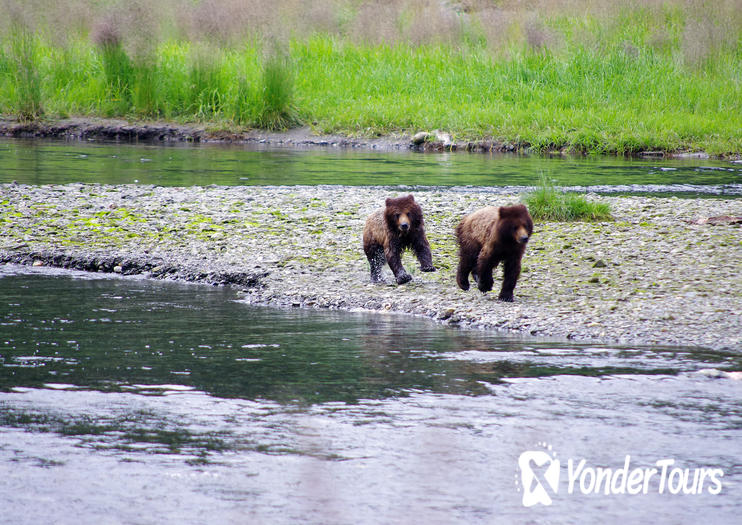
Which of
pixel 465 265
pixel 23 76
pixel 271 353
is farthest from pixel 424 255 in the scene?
pixel 23 76

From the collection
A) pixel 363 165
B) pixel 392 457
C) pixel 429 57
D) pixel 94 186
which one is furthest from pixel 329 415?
pixel 429 57

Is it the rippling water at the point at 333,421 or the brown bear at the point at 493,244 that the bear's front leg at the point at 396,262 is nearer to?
the brown bear at the point at 493,244

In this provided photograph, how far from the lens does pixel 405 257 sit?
990 cm

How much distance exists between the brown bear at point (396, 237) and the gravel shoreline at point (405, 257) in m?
0.18

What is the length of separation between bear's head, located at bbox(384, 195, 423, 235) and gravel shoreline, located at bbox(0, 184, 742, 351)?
0.54 meters

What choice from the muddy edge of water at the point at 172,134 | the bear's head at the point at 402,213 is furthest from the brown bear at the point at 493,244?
the muddy edge of water at the point at 172,134

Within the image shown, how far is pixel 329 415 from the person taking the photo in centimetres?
496

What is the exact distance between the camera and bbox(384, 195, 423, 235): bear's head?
8.00 metres

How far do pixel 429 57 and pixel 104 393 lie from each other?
19402 mm

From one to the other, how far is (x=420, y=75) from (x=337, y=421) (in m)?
18.7

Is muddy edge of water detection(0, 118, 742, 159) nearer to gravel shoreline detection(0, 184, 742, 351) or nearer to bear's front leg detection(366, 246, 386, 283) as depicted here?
gravel shoreline detection(0, 184, 742, 351)

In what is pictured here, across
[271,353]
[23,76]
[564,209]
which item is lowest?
[271,353]

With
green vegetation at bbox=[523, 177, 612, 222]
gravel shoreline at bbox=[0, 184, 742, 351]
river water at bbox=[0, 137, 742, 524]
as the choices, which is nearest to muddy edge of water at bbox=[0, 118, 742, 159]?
gravel shoreline at bbox=[0, 184, 742, 351]

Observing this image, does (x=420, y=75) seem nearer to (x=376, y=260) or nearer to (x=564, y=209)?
(x=564, y=209)
